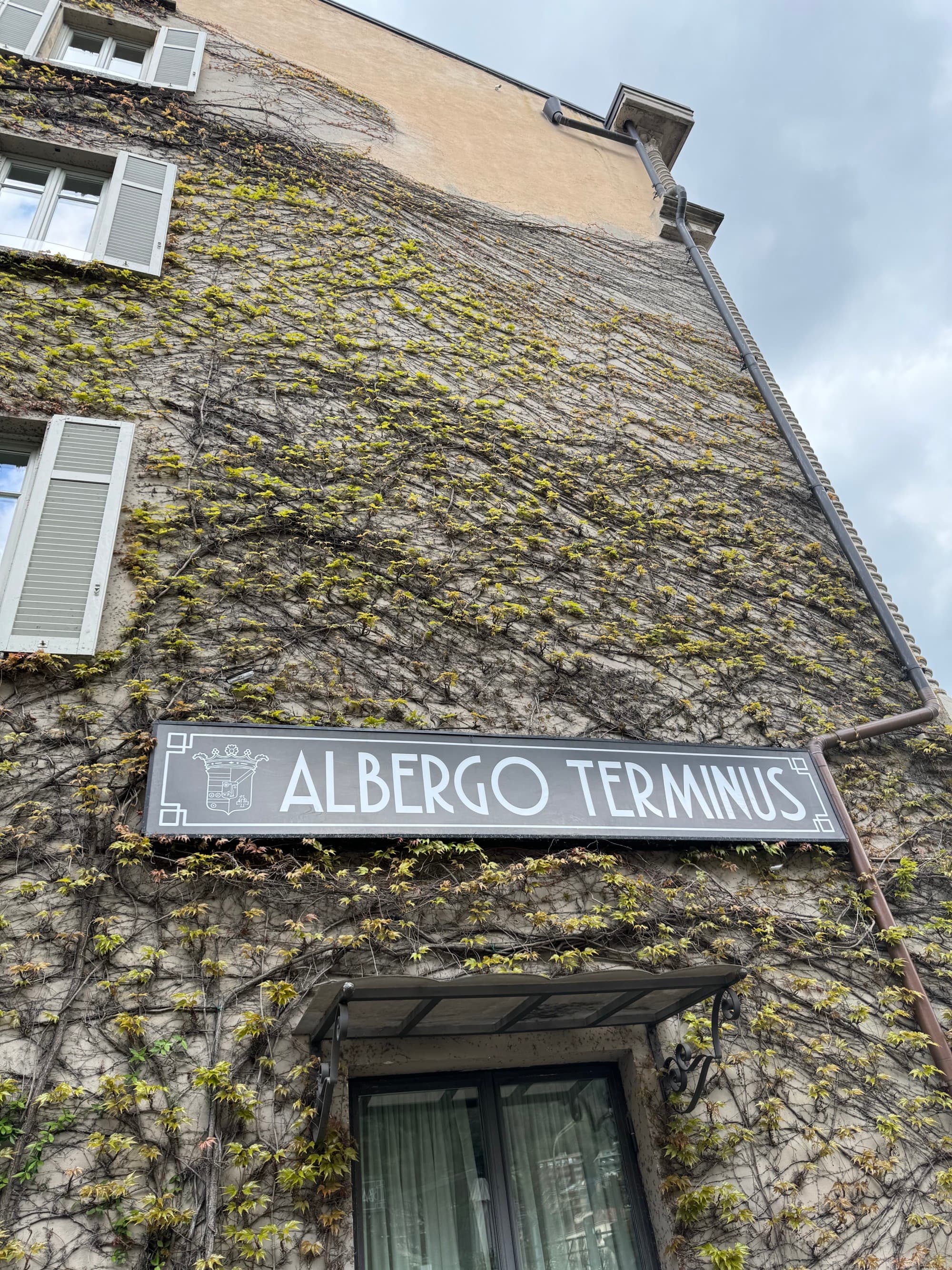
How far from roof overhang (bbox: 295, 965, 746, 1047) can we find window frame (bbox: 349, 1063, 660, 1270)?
8.5 inches

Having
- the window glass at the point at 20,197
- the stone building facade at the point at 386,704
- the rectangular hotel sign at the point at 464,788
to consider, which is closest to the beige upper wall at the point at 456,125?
the stone building facade at the point at 386,704

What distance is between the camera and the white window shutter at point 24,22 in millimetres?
6371

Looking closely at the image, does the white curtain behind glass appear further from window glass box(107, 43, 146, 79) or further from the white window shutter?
window glass box(107, 43, 146, 79)

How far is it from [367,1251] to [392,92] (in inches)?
348

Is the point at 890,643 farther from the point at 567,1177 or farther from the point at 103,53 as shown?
the point at 103,53

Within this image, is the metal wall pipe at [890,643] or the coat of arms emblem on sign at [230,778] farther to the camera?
the metal wall pipe at [890,643]

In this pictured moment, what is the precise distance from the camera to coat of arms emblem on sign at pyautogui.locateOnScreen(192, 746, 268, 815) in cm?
333

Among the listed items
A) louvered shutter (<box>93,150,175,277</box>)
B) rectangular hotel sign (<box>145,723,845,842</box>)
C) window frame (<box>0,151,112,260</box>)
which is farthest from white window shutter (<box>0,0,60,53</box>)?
rectangular hotel sign (<box>145,723,845,842</box>)

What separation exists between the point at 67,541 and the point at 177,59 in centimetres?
505

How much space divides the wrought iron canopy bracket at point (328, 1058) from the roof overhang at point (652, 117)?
9.84 metres

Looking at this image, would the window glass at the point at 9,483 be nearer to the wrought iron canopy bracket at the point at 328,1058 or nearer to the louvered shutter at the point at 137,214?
the louvered shutter at the point at 137,214

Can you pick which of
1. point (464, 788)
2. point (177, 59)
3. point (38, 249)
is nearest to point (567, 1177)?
point (464, 788)

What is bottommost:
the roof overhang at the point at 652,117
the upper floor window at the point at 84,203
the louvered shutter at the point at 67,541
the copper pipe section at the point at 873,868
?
the copper pipe section at the point at 873,868

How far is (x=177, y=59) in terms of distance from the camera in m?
6.92
